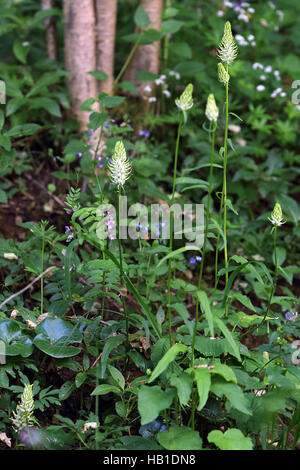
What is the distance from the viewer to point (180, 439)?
1539 mm

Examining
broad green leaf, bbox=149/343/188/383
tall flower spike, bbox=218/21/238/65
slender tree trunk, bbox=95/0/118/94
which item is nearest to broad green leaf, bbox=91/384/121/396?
broad green leaf, bbox=149/343/188/383

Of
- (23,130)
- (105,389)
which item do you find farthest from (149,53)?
(105,389)

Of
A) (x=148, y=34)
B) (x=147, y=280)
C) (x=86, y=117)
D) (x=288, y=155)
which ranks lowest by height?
(x=147, y=280)

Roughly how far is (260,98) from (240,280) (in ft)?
4.73

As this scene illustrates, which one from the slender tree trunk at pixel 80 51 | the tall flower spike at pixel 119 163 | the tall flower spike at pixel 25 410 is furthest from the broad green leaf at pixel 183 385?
the slender tree trunk at pixel 80 51

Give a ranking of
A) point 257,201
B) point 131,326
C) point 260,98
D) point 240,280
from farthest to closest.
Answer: point 260,98
point 257,201
point 240,280
point 131,326

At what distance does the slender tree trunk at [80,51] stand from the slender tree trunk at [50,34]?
12.1 inches

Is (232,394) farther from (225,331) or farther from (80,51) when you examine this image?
(80,51)

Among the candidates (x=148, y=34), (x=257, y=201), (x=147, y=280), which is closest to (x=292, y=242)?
(x=257, y=201)

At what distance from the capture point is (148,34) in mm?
3133

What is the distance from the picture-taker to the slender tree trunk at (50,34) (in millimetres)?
3389

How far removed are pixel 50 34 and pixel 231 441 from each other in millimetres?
2837
